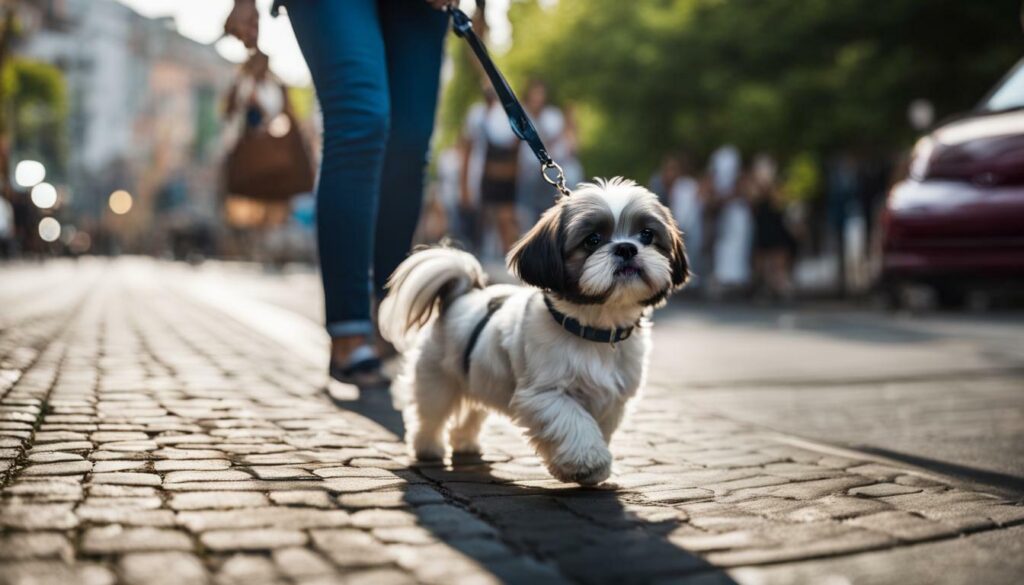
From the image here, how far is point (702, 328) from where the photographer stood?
36.3 ft

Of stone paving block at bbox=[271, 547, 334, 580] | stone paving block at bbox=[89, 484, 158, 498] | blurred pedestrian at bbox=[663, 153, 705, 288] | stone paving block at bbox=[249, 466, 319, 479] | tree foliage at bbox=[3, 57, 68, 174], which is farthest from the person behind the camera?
tree foliage at bbox=[3, 57, 68, 174]

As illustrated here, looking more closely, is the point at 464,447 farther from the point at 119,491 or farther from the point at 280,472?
the point at 119,491

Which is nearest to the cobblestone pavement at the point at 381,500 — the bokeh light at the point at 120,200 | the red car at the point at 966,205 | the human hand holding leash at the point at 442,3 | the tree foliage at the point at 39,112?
the human hand holding leash at the point at 442,3

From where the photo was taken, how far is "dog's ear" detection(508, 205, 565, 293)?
353 cm

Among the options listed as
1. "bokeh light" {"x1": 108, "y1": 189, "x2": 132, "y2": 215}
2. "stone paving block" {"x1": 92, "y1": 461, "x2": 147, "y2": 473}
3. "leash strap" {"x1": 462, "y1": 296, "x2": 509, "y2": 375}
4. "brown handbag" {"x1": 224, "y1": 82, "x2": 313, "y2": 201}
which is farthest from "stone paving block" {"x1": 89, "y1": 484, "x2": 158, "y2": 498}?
"bokeh light" {"x1": 108, "y1": 189, "x2": 132, "y2": 215}

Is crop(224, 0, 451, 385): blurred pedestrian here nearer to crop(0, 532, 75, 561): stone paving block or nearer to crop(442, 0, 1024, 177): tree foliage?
crop(0, 532, 75, 561): stone paving block

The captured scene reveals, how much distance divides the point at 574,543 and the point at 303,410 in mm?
2119

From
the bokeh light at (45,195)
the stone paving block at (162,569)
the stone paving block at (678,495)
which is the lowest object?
the stone paving block at (678,495)

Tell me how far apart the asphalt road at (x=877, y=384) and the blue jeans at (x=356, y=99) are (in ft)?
5.59

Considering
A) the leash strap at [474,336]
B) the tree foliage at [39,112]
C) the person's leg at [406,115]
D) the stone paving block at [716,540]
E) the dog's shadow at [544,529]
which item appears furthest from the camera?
the tree foliage at [39,112]

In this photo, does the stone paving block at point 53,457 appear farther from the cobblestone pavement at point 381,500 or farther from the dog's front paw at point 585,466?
the dog's front paw at point 585,466

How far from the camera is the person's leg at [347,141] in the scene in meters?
4.83

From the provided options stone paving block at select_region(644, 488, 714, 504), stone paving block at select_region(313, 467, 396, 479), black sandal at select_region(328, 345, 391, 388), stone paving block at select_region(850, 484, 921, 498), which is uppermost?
black sandal at select_region(328, 345, 391, 388)

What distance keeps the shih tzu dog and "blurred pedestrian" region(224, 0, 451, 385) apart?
1.12 m
